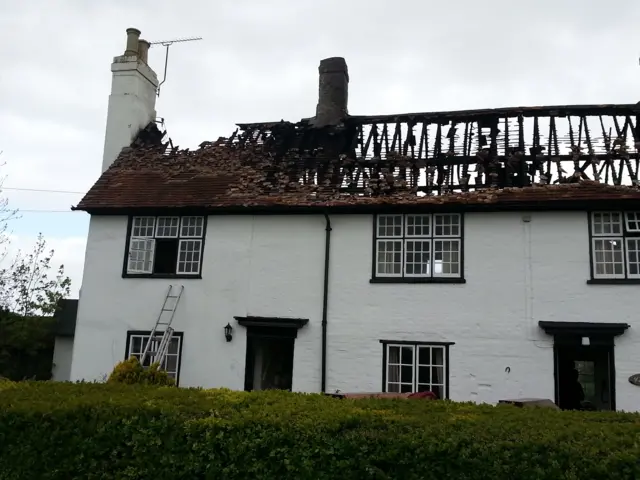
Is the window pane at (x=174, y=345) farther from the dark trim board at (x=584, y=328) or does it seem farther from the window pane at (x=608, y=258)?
the window pane at (x=608, y=258)

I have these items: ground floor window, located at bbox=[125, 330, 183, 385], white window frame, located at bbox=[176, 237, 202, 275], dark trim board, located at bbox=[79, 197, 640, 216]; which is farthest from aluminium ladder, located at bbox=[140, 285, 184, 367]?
dark trim board, located at bbox=[79, 197, 640, 216]

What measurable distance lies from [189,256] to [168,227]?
39.0 inches

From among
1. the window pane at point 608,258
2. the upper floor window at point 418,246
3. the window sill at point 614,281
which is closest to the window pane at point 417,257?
the upper floor window at point 418,246

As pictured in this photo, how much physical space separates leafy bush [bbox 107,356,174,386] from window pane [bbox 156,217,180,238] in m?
3.76

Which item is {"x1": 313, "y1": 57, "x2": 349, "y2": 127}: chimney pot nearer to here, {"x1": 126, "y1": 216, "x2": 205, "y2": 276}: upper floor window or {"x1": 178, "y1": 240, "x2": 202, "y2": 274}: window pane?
{"x1": 126, "y1": 216, "x2": 205, "y2": 276}: upper floor window

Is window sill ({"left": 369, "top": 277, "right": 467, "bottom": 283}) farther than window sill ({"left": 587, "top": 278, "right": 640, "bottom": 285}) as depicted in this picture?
Yes

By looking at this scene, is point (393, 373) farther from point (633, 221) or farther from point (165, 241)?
point (165, 241)

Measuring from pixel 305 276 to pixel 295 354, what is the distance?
185 cm

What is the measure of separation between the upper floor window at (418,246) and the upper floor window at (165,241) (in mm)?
4590

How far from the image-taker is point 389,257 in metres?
15.3

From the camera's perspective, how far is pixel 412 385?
14.5 m

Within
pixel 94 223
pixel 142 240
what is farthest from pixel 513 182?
pixel 94 223

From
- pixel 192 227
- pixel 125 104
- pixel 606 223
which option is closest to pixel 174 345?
pixel 192 227

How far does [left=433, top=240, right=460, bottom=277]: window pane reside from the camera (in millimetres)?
14867
